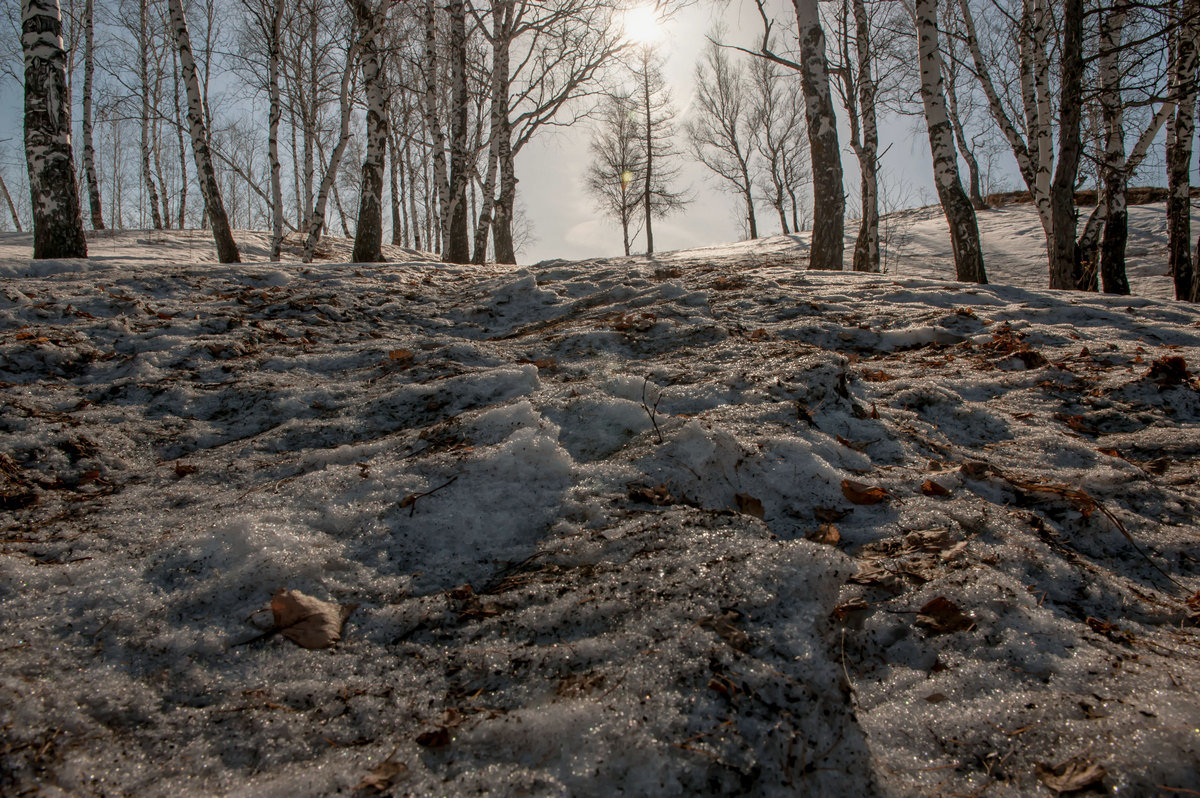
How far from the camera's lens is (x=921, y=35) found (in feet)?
21.4

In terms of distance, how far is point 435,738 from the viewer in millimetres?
980

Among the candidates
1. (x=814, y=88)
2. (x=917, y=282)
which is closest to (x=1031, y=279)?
(x=814, y=88)

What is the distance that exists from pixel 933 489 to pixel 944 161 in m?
6.09

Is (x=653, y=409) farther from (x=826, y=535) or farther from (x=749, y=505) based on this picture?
(x=826, y=535)

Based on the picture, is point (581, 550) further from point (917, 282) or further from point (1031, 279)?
point (1031, 279)

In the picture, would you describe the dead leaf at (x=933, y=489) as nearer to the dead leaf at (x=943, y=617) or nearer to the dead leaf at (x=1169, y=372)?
the dead leaf at (x=943, y=617)

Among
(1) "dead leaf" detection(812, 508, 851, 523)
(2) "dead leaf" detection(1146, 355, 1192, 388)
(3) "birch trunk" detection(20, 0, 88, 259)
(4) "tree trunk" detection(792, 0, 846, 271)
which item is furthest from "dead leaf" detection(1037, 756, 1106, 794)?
(3) "birch trunk" detection(20, 0, 88, 259)

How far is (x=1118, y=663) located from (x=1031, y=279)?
1196 centimetres

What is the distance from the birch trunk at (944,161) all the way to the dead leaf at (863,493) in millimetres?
5255

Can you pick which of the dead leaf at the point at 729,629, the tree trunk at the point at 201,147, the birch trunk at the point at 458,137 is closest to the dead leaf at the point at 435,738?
the dead leaf at the point at 729,629

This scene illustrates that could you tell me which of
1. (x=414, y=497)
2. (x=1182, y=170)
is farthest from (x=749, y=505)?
(x=1182, y=170)

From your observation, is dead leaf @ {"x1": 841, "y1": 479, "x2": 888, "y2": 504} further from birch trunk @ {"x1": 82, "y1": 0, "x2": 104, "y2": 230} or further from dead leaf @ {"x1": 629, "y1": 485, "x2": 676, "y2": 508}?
birch trunk @ {"x1": 82, "y1": 0, "x2": 104, "y2": 230}

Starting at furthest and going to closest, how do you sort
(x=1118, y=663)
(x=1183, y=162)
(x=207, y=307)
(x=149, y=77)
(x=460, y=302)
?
1. (x=149, y=77)
2. (x=1183, y=162)
3. (x=460, y=302)
4. (x=207, y=307)
5. (x=1118, y=663)

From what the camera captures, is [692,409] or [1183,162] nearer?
[692,409]
